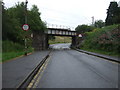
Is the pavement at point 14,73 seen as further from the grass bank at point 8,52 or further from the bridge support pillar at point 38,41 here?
the bridge support pillar at point 38,41

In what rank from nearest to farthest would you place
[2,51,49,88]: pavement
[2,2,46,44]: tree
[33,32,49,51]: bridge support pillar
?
1. [2,51,49,88]: pavement
2. [2,2,46,44]: tree
3. [33,32,49,51]: bridge support pillar

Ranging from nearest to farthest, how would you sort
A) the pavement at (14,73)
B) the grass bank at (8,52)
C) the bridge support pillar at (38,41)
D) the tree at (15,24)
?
1. the pavement at (14,73)
2. the grass bank at (8,52)
3. the tree at (15,24)
4. the bridge support pillar at (38,41)

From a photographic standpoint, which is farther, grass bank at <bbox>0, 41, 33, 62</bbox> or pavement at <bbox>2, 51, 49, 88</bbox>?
grass bank at <bbox>0, 41, 33, 62</bbox>

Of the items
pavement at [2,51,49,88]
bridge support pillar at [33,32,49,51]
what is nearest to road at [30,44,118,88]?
pavement at [2,51,49,88]

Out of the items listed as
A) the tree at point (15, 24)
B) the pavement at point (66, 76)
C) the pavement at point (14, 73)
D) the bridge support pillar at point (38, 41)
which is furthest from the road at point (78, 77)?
the bridge support pillar at point (38, 41)

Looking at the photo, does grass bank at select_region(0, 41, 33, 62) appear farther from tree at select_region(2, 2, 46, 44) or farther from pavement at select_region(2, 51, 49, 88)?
pavement at select_region(2, 51, 49, 88)

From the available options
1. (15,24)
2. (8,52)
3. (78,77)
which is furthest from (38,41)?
(78,77)

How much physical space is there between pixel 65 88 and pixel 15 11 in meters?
36.1

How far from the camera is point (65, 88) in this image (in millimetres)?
5562

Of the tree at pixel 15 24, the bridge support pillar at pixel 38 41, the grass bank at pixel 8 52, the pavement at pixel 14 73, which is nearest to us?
the pavement at pixel 14 73

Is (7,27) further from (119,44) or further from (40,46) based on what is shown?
(40,46)

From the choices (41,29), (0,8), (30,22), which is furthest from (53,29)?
(0,8)

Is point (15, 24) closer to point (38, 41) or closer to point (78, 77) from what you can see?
point (38, 41)

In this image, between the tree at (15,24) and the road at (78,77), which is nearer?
the road at (78,77)
